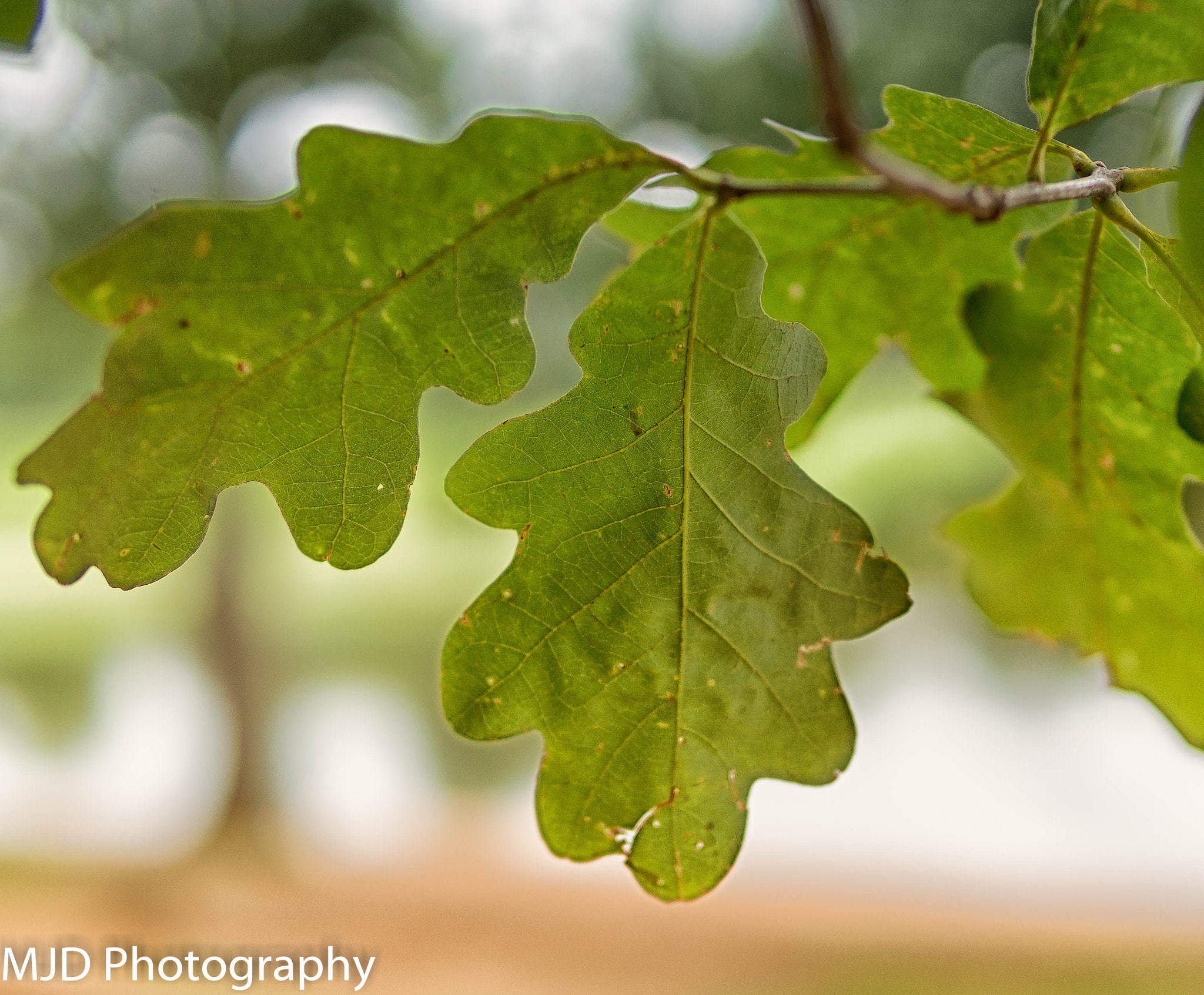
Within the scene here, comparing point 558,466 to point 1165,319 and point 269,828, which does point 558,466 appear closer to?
point 1165,319

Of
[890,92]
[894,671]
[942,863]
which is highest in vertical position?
[890,92]

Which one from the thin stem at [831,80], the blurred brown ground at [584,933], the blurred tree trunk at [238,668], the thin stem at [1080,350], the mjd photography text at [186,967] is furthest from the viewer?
the blurred tree trunk at [238,668]

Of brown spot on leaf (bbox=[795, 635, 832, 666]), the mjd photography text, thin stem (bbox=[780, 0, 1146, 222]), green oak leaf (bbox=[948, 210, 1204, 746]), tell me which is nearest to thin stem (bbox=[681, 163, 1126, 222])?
thin stem (bbox=[780, 0, 1146, 222])

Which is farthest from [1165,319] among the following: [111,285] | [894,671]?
[894,671]

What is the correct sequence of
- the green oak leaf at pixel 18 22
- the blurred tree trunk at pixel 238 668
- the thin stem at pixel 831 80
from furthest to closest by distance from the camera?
the blurred tree trunk at pixel 238 668
the green oak leaf at pixel 18 22
the thin stem at pixel 831 80

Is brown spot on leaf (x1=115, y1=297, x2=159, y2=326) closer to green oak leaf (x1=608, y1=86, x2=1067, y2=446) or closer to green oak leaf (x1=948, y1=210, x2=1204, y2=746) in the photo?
green oak leaf (x1=608, y1=86, x2=1067, y2=446)

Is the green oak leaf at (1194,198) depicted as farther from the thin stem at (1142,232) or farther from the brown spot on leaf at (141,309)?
the brown spot on leaf at (141,309)

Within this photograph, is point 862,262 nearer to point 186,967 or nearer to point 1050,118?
point 1050,118

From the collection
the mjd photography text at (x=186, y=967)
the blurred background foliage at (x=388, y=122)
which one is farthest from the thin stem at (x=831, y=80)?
the blurred background foliage at (x=388, y=122)
